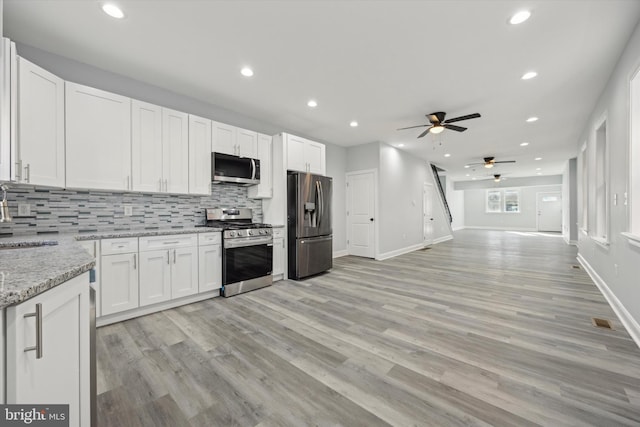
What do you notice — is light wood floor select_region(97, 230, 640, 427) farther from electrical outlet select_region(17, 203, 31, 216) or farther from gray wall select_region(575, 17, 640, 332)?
electrical outlet select_region(17, 203, 31, 216)

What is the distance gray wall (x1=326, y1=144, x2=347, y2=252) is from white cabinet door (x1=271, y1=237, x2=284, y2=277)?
2.18 meters

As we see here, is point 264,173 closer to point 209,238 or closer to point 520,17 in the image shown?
point 209,238

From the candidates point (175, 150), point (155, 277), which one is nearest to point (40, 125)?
point (175, 150)

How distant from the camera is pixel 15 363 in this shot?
706 millimetres

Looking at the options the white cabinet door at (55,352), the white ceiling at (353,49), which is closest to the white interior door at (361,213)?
the white ceiling at (353,49)

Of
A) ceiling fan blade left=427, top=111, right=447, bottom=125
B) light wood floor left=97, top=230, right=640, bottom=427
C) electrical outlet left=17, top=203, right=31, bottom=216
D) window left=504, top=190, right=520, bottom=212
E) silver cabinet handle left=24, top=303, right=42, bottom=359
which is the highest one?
ceiling fan blade left=427, top=111, right=447, bottom=125

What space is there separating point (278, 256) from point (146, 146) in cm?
234

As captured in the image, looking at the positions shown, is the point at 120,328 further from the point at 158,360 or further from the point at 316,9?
the point at 316,9

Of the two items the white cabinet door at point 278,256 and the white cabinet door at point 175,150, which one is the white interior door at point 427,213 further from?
the white cabinet door at point 175,150

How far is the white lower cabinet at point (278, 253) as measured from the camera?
13.7 feet

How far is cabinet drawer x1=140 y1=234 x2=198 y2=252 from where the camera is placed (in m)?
2.83

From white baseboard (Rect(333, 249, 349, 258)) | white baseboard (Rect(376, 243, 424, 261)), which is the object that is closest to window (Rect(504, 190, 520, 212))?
white baseboard (Rect(376, 243, 424, 261))

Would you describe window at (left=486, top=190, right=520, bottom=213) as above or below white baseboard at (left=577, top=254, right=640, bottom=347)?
above

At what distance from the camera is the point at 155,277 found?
2896 millimetres
